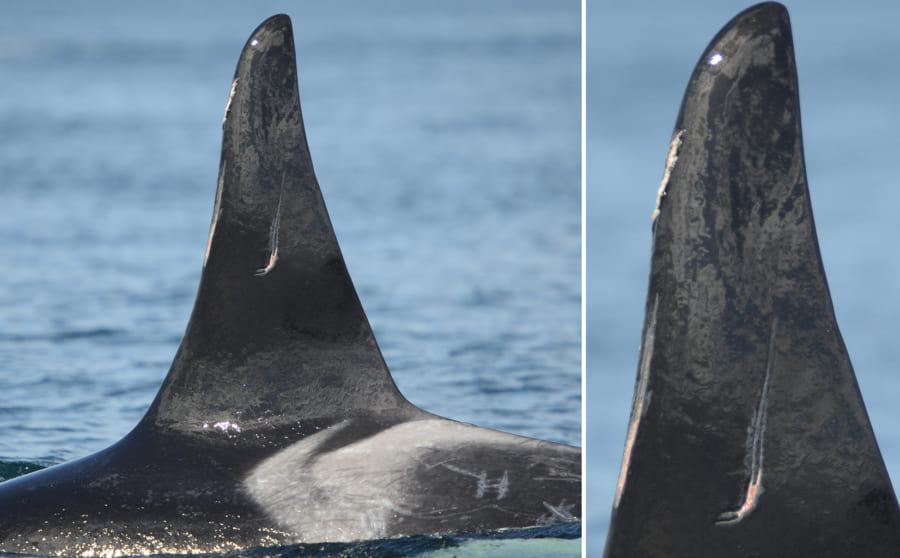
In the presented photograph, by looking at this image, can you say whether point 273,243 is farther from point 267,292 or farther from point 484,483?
point 484,483

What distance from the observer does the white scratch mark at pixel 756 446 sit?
3541 mm

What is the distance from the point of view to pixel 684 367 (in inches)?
140

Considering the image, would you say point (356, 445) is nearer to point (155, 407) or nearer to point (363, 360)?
point (363, 360)

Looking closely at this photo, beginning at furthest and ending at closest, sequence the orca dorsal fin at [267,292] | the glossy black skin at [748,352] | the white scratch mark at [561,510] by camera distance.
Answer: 1. the orca dorsal fin at [267,292]
2. the white scratch mark at [561,510]
3. the glossy black skin at [748,352]

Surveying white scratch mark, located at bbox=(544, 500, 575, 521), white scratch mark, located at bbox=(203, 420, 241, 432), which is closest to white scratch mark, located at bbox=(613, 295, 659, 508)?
white scratch mark, located at bbox=(544, 500, 575, 521)

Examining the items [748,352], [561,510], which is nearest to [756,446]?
[748,352]

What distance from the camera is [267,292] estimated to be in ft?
20.1

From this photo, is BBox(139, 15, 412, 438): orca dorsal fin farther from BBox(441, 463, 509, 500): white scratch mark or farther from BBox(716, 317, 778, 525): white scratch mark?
BBox(716, 317, 778, 525): white scratch mark

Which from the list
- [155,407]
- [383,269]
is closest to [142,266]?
[383,269]

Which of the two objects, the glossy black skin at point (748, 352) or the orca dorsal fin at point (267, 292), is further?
the orca dorsal fin at point (267, 292)

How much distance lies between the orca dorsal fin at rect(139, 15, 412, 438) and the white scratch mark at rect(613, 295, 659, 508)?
2.72 metres

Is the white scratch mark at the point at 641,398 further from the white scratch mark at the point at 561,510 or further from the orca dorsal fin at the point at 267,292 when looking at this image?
the orca dorsal fin at the point at 267,292

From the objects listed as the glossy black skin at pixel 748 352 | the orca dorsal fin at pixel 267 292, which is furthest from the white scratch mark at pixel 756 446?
the orca dorsal fin at pixel 267 292

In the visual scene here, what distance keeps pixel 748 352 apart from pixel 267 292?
118 inches
